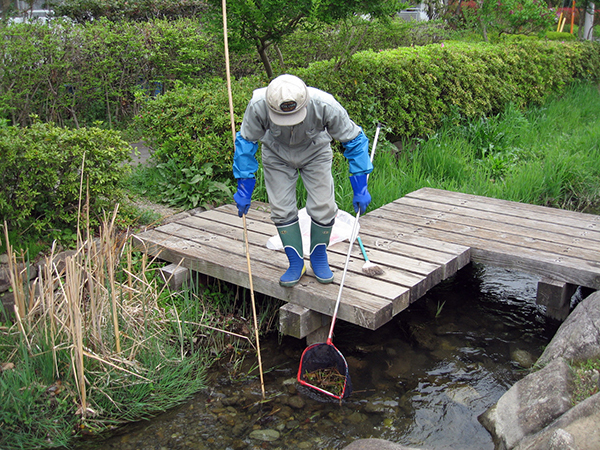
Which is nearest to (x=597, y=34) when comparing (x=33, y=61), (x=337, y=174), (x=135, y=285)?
→ (x=337, y=174)

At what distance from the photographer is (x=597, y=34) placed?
1873 cm

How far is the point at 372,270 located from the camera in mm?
3859

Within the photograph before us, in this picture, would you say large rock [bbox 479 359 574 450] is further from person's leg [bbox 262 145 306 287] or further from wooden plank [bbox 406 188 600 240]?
wooden plank [bbox 406 188 600 240]

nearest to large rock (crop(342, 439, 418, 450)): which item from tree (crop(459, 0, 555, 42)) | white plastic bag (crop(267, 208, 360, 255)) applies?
white plastic bag (crop(267, 208, 360, 255))

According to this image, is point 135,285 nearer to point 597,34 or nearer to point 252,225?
point 252,225

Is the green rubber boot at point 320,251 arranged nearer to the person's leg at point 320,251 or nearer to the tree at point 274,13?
the person's leg at point 320,251

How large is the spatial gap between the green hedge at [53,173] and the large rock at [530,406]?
2984 mm

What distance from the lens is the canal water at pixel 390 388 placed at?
121 inches

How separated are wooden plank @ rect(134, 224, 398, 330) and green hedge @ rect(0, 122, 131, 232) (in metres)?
0.55

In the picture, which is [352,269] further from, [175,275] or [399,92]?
[399,92]

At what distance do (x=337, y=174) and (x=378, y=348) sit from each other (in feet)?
6.84

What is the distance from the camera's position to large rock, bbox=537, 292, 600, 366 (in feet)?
10.7

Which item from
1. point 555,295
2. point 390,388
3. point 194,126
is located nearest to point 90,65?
point 194,126

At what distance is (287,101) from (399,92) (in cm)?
401
